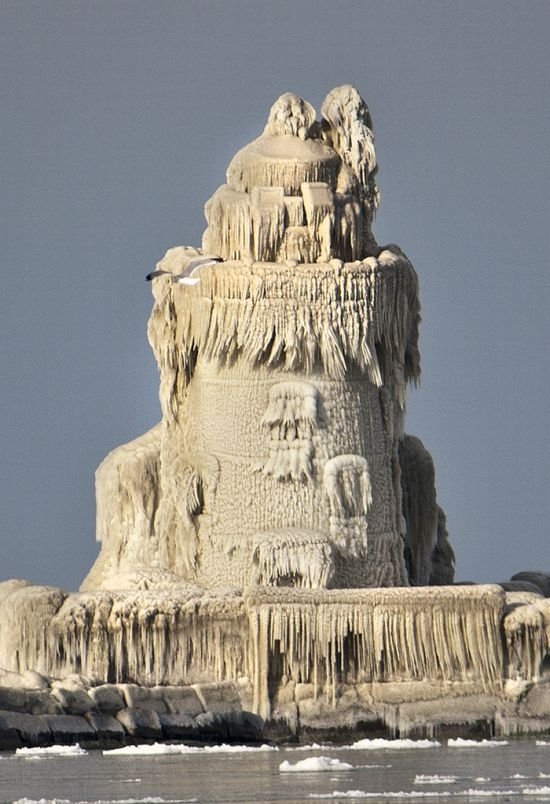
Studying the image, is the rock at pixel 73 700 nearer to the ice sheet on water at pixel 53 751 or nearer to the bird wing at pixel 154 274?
the ice sheet on water at pixel 53 751

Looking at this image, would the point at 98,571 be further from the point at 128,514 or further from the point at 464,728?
the point at 464,728

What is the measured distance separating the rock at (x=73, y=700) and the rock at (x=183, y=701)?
1.15 meters

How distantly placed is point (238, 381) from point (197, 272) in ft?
4.93

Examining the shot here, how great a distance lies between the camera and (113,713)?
1903 inches

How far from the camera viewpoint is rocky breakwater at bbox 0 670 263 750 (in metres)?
47.5

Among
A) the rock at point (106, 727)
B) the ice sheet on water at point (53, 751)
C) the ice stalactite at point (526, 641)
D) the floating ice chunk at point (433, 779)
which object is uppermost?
the ice stalactite at point (526, 641)

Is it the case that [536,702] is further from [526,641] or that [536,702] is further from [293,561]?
[293,561]

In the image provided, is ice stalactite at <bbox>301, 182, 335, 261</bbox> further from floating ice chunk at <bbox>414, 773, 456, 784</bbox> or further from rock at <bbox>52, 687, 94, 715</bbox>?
floating ice chunk at <bbox>414, 773, 456, 784</bbox>

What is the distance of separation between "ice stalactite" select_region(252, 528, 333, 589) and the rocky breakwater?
2.09 m

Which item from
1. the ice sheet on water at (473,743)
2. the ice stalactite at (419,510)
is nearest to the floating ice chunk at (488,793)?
the ice sheet on water at (473,743)

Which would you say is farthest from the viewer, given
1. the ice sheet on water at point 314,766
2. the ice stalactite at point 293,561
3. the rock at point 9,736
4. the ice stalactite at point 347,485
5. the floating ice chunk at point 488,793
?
the ice stalactite at point 347,485

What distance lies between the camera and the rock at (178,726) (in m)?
48.3

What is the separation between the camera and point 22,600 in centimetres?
5041

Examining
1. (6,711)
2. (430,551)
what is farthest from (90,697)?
(430,551)
